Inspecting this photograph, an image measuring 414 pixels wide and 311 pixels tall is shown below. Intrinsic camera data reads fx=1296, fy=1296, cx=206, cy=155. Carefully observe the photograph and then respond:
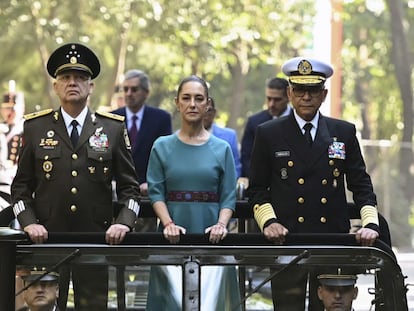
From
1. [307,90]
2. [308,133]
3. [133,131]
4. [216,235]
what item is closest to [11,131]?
[133,131]

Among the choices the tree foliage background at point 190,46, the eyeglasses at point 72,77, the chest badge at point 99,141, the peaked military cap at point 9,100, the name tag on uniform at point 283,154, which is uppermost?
the tree foliage background at point 190,46

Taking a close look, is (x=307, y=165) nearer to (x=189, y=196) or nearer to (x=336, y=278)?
(x=189, y=196)

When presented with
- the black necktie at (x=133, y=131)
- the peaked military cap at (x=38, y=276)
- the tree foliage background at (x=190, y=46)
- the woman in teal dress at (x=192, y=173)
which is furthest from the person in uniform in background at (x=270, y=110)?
the tree foliage background at (x=190, y=46)

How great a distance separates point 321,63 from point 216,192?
3.01 ft

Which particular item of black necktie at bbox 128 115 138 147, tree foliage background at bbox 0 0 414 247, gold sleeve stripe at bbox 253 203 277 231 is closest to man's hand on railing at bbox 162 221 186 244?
gold sleeve stripe at bbox 253 203 277 231

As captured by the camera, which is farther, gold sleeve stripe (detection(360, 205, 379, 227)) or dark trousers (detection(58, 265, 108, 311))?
gold sleeve stripe (detection(360, 205, 379, 227))

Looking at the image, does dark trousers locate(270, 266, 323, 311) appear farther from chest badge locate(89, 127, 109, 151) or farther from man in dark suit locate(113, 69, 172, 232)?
man in dark suit locate(113, 69, 172, 232)

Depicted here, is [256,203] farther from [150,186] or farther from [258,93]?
[258,93]

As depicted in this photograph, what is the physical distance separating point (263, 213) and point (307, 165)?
1.34 feet

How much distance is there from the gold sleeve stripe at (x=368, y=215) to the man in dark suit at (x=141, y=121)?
14.0ft

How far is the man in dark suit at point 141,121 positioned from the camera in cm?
1096

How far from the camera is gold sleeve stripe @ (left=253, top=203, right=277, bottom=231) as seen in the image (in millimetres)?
6555

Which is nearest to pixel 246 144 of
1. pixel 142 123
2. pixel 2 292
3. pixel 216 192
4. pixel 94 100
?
pixel 142 123

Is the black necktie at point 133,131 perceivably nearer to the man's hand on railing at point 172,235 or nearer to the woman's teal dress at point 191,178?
the woman's teal dress at point 191,178
